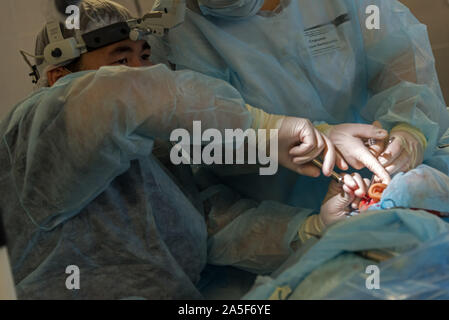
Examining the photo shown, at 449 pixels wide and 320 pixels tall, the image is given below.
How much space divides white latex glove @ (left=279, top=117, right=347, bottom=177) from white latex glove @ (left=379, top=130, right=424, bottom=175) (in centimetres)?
19

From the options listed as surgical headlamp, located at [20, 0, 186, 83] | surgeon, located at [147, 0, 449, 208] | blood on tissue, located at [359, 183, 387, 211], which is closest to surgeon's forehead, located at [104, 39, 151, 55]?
surgical headlamp, located at [20, 0, 186, 83]

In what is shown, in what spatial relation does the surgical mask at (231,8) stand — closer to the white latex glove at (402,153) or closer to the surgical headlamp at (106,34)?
the surgical headlamp at (106,34)

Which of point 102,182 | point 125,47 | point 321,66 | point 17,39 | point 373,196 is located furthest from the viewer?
point 17,39

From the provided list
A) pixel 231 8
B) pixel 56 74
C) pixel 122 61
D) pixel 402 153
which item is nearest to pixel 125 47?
pixel 122 61

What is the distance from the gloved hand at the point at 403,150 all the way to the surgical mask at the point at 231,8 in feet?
1.93

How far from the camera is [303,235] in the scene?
1274 mm

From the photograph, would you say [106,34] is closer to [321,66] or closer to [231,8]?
[231,8]

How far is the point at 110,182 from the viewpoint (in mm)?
1071

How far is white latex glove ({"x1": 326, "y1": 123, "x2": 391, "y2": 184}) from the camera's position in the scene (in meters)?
1.30

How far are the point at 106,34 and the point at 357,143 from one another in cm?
79

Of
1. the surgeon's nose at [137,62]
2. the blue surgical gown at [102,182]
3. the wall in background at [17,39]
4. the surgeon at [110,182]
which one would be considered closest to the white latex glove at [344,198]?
the surgeon at [110,182]
